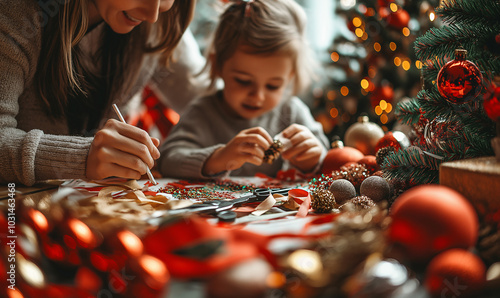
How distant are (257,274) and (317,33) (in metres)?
2.12

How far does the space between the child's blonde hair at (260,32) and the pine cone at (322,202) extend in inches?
23.4

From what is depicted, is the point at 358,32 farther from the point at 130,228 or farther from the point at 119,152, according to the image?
the point at 130,228

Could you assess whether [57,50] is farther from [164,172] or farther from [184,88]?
[184,88]

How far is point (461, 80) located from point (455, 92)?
0.06 feet

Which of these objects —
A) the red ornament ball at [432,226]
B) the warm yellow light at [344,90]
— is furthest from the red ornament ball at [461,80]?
the warm yellow light at [344,90]

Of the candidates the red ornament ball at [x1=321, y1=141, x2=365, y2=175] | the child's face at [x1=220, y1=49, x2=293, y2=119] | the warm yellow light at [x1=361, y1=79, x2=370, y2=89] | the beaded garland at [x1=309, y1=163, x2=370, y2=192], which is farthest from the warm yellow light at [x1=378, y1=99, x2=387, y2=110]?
the beaded garland at [x1=309, y1=163, x2=370, y2=192]

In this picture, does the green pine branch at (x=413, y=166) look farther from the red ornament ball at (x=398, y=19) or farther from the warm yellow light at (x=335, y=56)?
the warm yellow light at (x=335, y=56)

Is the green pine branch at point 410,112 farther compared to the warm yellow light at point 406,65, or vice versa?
the warm yellow light at point 406,65

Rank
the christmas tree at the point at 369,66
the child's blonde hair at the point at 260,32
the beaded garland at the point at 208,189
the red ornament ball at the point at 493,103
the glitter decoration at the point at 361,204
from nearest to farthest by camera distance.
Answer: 1. the red ornament ball at the point at 493,103
2. the glitter decoration at the point at 361,204
3. the beaded garland at the point at 208,189
4. the child's blonde hair at the point at 260,32
5. the christmas tree at the point at 369,66

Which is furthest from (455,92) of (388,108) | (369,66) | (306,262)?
(369,66)

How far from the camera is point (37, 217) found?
473 mm

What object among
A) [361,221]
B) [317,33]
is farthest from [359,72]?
[361,221]

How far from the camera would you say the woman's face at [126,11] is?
79cm

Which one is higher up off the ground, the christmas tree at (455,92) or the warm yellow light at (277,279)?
the christmas tree at (455,92)
